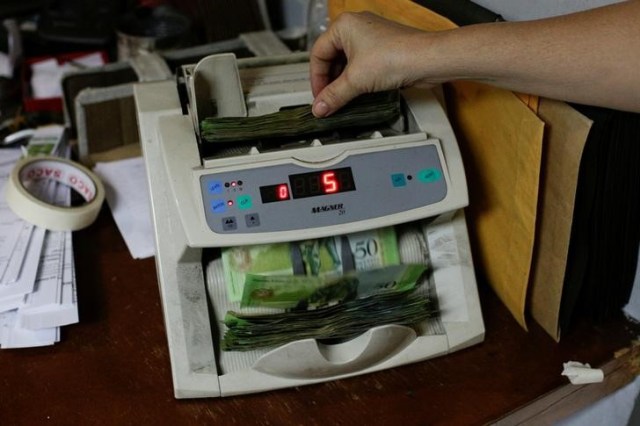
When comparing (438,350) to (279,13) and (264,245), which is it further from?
(279,13)

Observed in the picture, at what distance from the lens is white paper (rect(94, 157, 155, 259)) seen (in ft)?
3.43

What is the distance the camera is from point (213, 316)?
33.8 inches

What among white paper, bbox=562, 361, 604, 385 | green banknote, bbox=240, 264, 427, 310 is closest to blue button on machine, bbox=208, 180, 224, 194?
green banknote, bbox=240, 264, 427, 310

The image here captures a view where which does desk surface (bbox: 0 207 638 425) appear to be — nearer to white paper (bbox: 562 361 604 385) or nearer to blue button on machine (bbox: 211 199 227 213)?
white paper (bbox: 562 361 604 385)

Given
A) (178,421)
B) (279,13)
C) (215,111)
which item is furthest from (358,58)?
(279,13)

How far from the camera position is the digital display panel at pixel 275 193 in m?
0.80

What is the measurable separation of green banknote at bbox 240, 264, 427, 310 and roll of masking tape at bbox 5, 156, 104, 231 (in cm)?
33

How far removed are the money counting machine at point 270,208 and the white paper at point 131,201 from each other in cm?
22

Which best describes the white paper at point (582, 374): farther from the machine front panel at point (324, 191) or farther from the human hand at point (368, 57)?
the human hand at point (368, 57)

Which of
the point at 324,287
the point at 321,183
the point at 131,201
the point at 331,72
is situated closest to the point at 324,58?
the point at 331,72

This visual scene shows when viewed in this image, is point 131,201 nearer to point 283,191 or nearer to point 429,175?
point 283,191

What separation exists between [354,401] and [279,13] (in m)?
1.02

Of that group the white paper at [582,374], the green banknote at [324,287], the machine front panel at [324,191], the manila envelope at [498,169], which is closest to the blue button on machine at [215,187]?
the machine front panel at [324,191]

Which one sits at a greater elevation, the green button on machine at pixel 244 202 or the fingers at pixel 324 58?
the fingers at pixel 324 58
